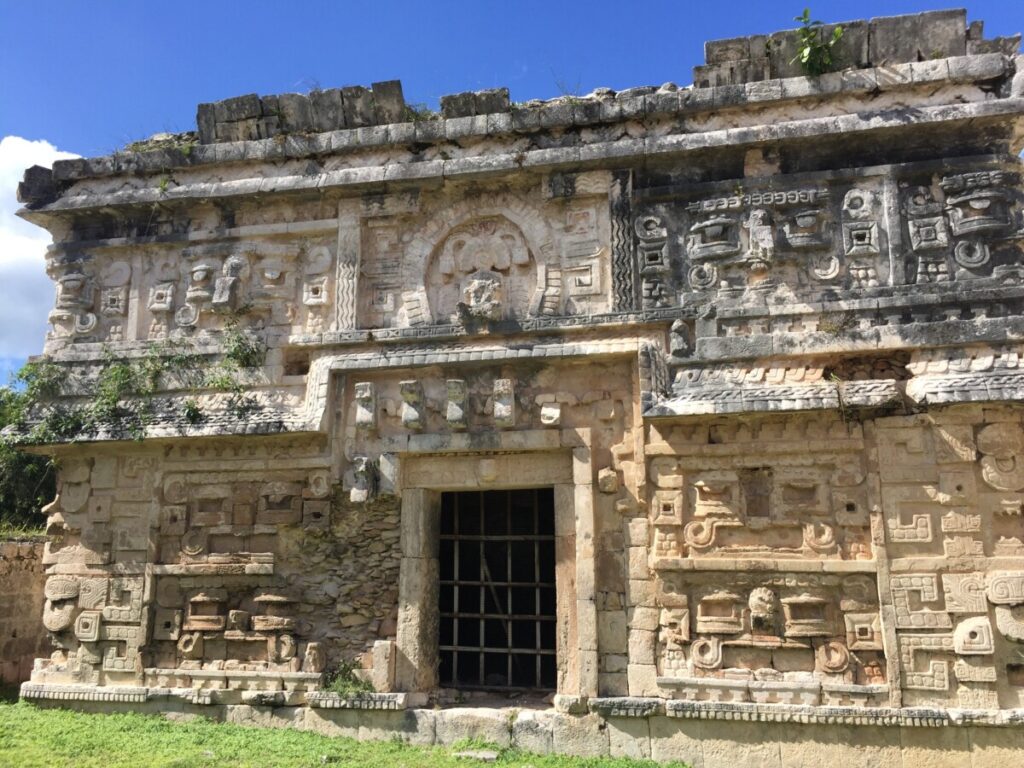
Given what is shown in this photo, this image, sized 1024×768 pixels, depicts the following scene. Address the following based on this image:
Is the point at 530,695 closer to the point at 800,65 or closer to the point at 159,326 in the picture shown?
the point at 159,326

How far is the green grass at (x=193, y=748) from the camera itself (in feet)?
19.9

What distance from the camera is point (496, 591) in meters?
8.70

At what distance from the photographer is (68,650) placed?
7770 millimetres

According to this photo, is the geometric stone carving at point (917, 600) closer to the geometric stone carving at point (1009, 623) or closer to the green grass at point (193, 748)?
the geometric stone carving at point (1009, 623)

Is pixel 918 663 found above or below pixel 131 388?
below

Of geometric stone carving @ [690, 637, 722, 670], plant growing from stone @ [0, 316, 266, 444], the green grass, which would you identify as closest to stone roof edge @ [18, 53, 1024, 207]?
plant growing from stone @ [0, 316, 266, 444]

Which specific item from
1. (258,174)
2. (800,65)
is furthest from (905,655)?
(258,174)

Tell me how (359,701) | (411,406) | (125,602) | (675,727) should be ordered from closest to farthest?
1. (675,727)
2. (359,701)
3. (411,406)
4. (125,602)

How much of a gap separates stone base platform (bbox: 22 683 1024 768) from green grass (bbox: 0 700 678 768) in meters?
0.16

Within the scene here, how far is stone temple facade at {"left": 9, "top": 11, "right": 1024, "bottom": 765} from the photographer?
20.6 feet

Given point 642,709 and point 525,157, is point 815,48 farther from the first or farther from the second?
point 642,709

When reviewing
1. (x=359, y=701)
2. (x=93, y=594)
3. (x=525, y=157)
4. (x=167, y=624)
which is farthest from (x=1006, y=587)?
(x=93, y=594)

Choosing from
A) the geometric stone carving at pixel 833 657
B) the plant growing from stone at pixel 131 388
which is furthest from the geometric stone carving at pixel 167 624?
the geometric stone carving at pixel 833 657

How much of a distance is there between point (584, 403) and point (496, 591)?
2697 mm
